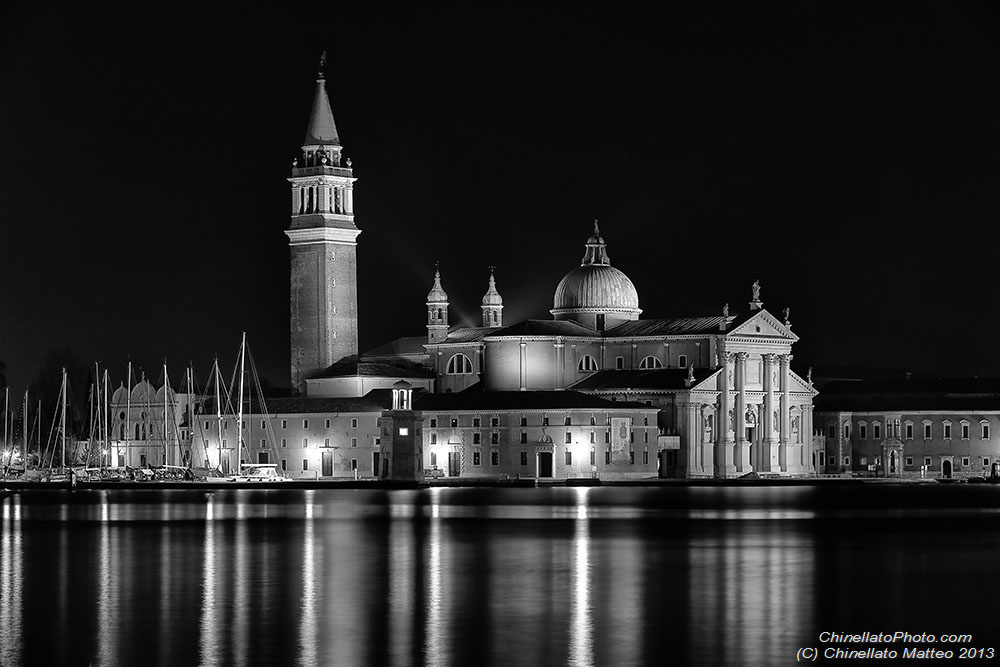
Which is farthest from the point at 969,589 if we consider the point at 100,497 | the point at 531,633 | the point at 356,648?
the point at 100,497

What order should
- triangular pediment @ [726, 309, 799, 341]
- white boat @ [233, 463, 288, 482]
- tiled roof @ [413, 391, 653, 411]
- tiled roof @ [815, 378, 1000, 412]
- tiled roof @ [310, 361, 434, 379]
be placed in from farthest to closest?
1. tiled roof @ [815, 378, 1000, 412]
2. tiled roof @ [310, 361, 434, 379]
3. triangular pediment @ [726, 309, 799, 341]
4. white boat @ [233, 463, 288, 482]
5. tiled roof @ [413, 391, 653, 411]

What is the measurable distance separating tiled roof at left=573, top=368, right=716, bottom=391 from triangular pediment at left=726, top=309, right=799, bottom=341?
2.42 m

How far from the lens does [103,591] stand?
125 feet

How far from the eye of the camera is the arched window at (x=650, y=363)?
354 feet

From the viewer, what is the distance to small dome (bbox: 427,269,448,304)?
116m

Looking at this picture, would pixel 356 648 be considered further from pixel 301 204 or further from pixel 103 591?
pixel 301 204

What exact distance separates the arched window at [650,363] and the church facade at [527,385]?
137mm

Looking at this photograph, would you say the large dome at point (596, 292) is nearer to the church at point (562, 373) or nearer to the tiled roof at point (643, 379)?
the church at point (562, 373)

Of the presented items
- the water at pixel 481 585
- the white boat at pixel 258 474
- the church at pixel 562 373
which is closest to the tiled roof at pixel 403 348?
the church at pixel 562 373

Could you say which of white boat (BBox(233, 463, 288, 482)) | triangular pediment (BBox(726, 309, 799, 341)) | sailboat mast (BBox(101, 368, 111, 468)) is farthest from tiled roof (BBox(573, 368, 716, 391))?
sailboat mast (BBox(101, 368, 111, 468))

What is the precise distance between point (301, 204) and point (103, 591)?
7656cm

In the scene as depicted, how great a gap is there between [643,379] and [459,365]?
11.3m

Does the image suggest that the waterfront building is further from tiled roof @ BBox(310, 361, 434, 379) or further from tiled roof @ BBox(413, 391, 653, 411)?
tiled roof @ BBox(310, 361, 434, 379)

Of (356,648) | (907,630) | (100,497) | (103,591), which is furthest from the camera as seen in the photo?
(100,497)
